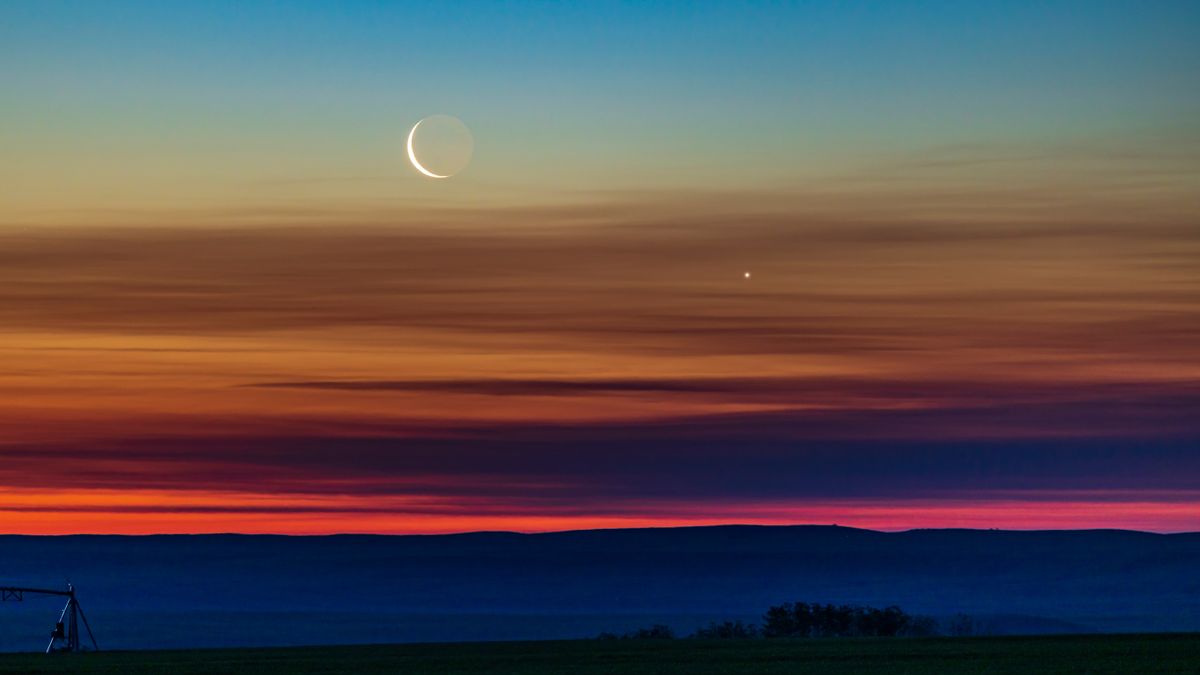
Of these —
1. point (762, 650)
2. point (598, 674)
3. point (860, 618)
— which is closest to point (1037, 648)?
point (762, 650)

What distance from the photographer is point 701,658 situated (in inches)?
2719

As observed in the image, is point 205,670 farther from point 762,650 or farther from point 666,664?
point 762,650

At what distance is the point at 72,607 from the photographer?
92.4m

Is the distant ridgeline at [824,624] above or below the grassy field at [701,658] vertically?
above

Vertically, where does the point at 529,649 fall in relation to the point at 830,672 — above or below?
above

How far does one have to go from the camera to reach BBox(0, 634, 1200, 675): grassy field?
6175 centimetres

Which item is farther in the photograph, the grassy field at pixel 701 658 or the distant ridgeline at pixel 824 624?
the distant ridgeline at pixel 824 624

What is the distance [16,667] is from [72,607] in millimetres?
20641

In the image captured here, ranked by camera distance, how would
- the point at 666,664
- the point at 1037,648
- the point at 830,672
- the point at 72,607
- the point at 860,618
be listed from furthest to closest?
the point at 860,618, the point at 72,607, the point at 1037,648, the point at 666,664, the point at 830,672

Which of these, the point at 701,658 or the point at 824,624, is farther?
the point at 824,624

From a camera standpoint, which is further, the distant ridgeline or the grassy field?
the distant ridgeline

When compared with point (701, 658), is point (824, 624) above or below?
above

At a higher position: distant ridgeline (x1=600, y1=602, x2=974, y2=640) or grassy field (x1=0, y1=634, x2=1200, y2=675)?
distant ridgeline (x1=600, y1=602, x2=974, y2=640)

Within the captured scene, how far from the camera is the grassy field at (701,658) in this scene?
61750 millimetres
